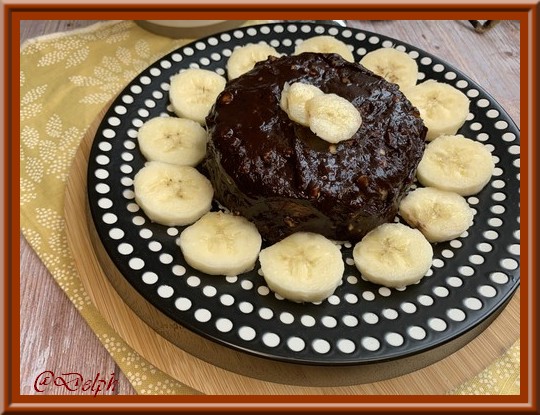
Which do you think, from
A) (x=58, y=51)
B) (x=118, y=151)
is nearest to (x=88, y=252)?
(x=118, y=151)

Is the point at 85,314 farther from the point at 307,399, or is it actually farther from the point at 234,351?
the point at 307,399

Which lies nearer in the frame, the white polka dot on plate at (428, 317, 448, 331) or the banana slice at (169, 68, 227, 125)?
the white polka dot on plate at (428, 317, 448, 331)

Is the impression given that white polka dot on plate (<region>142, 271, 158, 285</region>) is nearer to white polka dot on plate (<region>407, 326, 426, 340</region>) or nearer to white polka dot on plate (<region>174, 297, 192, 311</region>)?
white polka dot on plate (<region>174, 297, 192, 311</region>)

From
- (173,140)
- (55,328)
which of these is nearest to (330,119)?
(173,140)

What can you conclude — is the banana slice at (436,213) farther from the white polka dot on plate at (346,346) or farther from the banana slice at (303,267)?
the white polka dot on plate at (346,346)

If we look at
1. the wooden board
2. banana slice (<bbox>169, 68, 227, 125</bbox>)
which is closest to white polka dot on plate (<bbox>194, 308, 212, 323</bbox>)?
the wooden board
